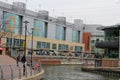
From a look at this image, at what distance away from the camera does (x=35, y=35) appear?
447ft

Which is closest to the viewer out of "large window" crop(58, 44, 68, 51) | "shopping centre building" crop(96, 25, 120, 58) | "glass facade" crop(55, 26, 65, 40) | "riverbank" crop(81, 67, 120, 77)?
"riverbank" crop(81, 67, 120, 77)

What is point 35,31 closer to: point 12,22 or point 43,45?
point 43,45

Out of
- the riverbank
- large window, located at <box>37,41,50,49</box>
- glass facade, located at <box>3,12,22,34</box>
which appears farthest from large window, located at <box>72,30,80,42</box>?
the riverbank

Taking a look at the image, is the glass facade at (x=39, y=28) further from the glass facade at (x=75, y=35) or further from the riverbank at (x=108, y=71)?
the riverbank at (x=108, y=71)

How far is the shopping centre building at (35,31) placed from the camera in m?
114

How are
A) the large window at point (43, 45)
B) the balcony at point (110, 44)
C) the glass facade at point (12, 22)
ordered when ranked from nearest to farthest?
the balcony at point (110, 44) < the glass facade at point (12, 22) < the large window at point (43, 45)

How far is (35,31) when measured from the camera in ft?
447

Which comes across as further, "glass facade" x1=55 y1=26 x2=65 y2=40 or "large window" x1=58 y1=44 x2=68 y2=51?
"glass facade" x1=55 y1=26 x2=65 y2=40

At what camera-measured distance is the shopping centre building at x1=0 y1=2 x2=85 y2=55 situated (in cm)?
11397

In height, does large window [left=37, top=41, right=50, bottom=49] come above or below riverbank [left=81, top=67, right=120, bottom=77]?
above

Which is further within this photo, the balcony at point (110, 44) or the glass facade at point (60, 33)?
the glass facade at point (60, 33)

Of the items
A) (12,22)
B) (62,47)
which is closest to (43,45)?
(62,47)

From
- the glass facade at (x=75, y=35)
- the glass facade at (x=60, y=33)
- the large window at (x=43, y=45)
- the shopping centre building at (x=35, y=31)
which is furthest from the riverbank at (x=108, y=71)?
the glass facade at (x=75, y=35)

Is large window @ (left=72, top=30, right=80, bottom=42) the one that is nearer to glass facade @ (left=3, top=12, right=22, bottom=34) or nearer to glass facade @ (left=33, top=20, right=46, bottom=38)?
glass facade @ (left=33, top=20, right=46, bottom=38)
